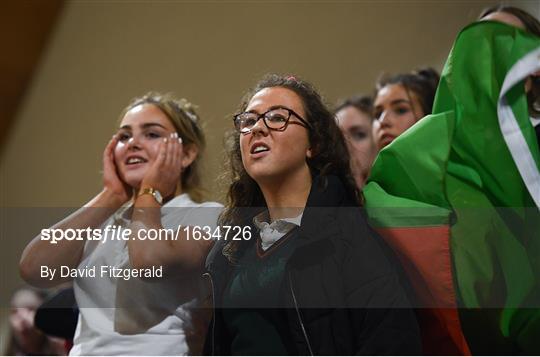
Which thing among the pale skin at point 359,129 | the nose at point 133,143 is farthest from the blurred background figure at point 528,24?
the nose at point 133,143

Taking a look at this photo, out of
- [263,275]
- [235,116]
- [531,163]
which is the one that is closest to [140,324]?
[263,275]

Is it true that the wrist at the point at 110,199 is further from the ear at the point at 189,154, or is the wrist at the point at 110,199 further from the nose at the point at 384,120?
the nose at the point at 384,120

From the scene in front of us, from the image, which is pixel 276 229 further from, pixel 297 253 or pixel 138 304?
pixel 138 304

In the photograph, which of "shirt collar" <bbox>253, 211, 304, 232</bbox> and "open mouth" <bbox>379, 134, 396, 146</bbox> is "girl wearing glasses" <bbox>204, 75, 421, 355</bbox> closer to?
"shirt collar" <bbox>253, 211, 304, 232</bbox>

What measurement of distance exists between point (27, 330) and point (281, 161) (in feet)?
2.10

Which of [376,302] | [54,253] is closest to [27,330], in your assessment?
[54,253]

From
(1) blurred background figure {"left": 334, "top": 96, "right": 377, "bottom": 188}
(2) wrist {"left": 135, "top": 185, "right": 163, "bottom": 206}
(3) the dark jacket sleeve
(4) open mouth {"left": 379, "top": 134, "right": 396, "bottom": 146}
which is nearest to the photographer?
(3) the dark jacket sleeve

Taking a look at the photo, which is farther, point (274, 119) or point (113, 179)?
point (113, 179)

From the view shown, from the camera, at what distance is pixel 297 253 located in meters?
→ 1.24

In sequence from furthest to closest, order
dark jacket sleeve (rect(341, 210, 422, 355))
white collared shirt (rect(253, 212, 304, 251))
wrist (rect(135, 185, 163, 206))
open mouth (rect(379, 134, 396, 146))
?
open mouth (rect(379, 134, 396, 146))
wrist (rect(135, 185, 163, 206))
white collared shirt (rect(253, 212, 304, 251))
dark jacket sleeve (rect(341, 210, 422, 355))

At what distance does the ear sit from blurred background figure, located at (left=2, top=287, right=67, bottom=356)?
0.36m

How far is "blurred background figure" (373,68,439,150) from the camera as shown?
5.55ft

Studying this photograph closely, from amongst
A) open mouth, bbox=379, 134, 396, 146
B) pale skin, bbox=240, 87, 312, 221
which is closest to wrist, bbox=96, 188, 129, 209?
pale skin, bbox=240, 87, 312, 221

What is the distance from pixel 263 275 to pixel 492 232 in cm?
38
